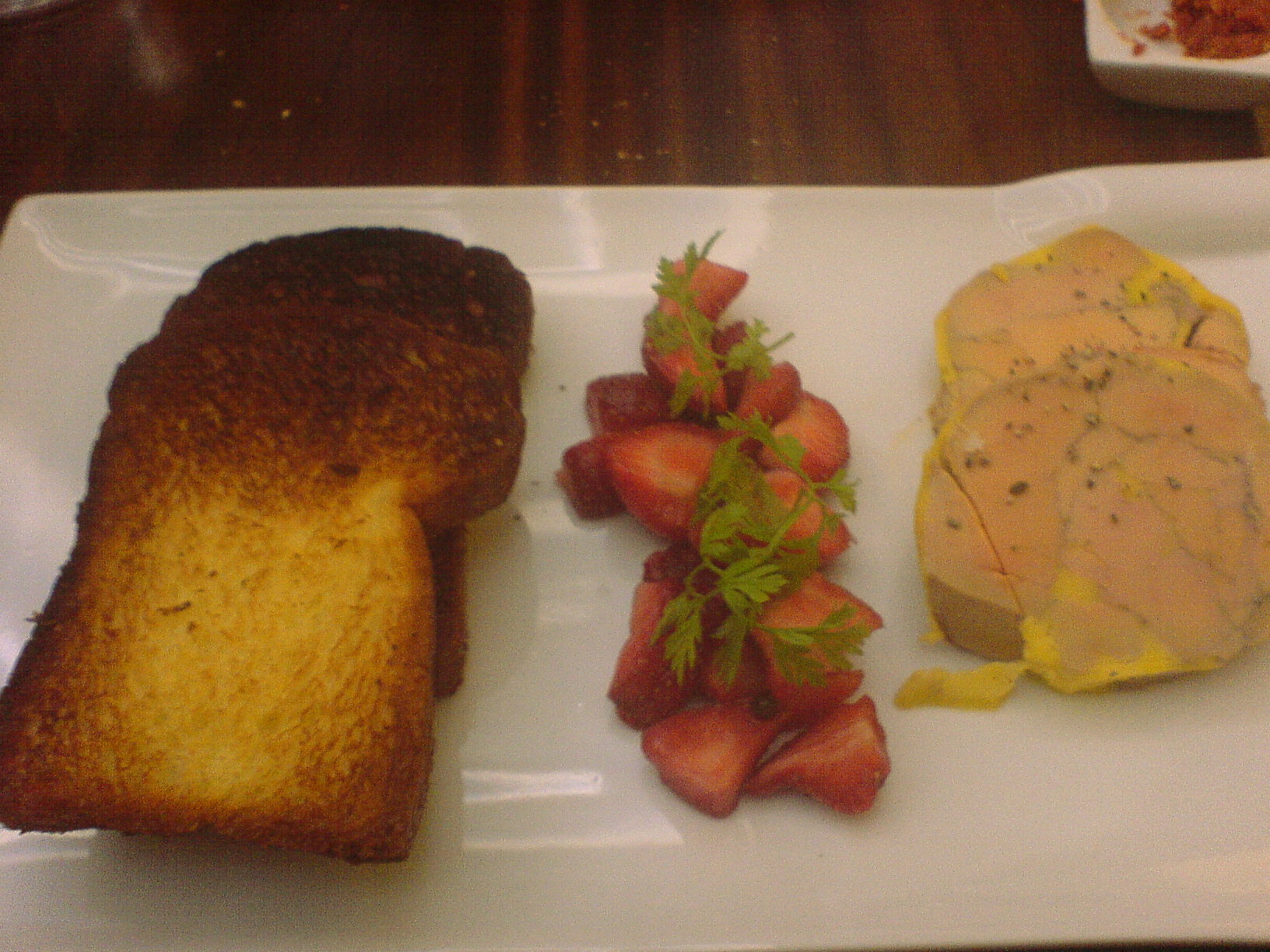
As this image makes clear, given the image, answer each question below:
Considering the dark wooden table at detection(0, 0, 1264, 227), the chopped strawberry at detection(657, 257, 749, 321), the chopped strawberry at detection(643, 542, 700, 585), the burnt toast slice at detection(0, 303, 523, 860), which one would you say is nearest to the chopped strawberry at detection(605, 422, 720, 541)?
the chopped strawberry at detection(643, 542, 700, 585)

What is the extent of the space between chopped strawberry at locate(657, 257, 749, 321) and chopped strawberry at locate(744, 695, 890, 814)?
71 cm

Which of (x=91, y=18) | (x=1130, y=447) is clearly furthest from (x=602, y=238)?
(x=91, y=18)

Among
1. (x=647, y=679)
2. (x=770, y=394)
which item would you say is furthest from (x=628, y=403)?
(x=647, y=679)

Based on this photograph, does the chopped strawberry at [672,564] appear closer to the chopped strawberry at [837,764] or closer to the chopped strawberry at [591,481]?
the chopped strawberry at [591,481]

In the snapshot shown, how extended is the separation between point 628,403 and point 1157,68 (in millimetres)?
1434

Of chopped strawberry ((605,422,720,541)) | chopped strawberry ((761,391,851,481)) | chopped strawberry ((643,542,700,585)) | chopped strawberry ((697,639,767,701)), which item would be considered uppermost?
chopped strawberry ((605,422,720,541))

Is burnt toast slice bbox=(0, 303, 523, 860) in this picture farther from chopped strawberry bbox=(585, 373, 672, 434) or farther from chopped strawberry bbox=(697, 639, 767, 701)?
chopped strawberry bbox=(697, 639, 767, 701)

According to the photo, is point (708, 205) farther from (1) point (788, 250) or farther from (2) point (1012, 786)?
(2) point (1012, 786)

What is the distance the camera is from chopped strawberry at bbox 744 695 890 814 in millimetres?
1160

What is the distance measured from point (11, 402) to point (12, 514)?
0.23 m

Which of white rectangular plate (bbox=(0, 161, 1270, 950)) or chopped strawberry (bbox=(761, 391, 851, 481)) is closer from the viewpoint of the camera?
white rectangular plate (bbox=(0, 161, 1270, 950))

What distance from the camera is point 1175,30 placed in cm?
198

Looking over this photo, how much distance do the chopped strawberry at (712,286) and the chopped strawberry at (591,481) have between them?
30cm

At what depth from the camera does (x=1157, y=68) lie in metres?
1.90
